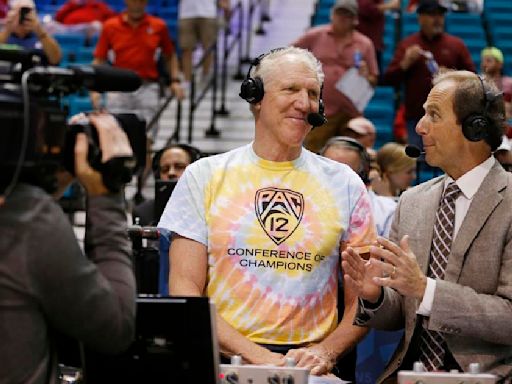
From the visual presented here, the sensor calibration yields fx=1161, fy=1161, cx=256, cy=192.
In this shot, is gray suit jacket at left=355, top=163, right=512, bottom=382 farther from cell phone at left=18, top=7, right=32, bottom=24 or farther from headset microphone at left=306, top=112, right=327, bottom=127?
cell phone at left=18, top=7, right=32, bottom=24

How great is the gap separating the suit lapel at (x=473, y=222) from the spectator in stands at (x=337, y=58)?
16.2 feet

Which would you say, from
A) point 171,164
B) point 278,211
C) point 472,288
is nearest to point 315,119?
point 278,211

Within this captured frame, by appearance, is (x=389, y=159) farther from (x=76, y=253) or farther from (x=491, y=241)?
(x=76, y=253)

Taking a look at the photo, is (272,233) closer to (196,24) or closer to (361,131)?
(361,131)

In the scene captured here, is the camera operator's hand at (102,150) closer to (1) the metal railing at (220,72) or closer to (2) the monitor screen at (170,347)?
(2) the monitor screen at (170,347)

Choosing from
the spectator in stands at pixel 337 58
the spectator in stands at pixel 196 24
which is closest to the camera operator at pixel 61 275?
the spectator in stands at pixel 337 58

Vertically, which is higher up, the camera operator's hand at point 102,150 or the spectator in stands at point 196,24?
the camera operator's hand at point 102,150

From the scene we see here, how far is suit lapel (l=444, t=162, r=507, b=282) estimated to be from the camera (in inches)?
152

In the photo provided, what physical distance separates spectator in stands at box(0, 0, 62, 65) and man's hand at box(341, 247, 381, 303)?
5774 mm

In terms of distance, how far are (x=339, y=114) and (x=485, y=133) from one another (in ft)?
16.6

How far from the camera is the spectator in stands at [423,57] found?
30.1 feet

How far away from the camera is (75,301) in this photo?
8.87 feet

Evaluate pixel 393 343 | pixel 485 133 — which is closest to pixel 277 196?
pixel 485 133

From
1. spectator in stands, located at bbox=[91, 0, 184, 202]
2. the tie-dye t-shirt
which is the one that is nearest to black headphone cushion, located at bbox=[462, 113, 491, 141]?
the tie-dye t-shirt
